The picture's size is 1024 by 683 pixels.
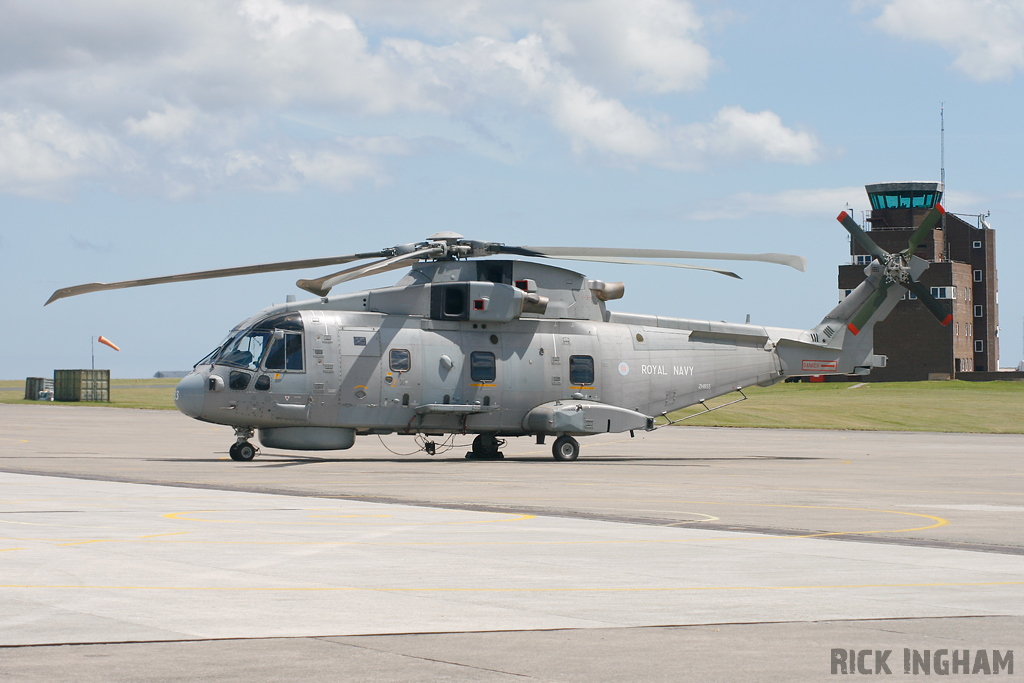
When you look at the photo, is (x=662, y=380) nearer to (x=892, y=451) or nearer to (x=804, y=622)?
(x=892, y=451)

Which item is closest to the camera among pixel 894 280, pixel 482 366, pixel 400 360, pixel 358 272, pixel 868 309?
pixel 358 272

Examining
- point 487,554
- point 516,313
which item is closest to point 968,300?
point 516,313

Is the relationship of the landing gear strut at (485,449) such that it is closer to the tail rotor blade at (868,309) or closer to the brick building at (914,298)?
the tail rotor blade at (868,309)

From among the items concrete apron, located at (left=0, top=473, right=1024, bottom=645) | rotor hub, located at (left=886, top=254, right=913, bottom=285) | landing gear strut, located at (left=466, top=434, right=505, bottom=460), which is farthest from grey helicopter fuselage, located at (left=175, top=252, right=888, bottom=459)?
concrete apron, located at (left=0, top=473, right=1024, bottom=645)

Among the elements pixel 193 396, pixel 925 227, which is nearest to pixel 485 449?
pixel 193 396

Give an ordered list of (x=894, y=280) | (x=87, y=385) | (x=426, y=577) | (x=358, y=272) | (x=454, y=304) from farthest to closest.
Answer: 1. (x=87, y=385)
2. (x=894, y=280)
3. (x=454, y=304)
4. (x=358, y=272)
5. (x=426, y=577)

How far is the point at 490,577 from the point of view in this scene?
9.93m

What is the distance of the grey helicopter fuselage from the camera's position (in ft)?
94.3

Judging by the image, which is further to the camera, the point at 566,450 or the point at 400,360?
the point at 566,450

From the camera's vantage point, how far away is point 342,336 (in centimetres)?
2936

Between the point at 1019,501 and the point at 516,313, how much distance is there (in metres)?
15.2

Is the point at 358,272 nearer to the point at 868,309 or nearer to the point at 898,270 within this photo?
the point at 868,309

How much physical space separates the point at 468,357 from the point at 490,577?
2095 centimetres

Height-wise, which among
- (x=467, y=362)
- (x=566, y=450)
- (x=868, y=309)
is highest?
(x=868, y=309)
